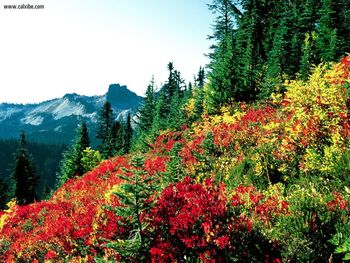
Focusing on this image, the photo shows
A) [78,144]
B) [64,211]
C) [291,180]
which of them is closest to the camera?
[291,180]

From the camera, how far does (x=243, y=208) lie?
280 inches

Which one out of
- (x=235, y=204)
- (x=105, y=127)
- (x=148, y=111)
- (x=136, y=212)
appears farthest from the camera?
(x=105, y=127)

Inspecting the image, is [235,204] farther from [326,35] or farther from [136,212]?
[326,35]

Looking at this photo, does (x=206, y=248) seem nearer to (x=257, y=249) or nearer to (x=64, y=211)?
(x=257, y=249)

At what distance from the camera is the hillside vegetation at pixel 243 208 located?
5.64 m

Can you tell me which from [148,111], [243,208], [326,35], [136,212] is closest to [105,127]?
[148,111]

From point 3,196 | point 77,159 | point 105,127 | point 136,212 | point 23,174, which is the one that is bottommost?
point 3,196

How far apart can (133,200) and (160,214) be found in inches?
27.5

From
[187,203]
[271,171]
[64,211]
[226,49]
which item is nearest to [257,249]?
Answer: [187,203]

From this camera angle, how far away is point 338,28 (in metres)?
33.7

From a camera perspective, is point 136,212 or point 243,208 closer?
point 136,212

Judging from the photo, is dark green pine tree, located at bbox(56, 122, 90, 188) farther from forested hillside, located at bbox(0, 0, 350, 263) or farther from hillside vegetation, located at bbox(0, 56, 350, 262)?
hillside vegetation, located at bbox(0, 56, 350, 262)

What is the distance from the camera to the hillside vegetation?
5641 mm

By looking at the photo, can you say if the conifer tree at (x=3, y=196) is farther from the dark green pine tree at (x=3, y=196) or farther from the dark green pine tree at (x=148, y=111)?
the dark green pine tree at (x=148, y=111)
